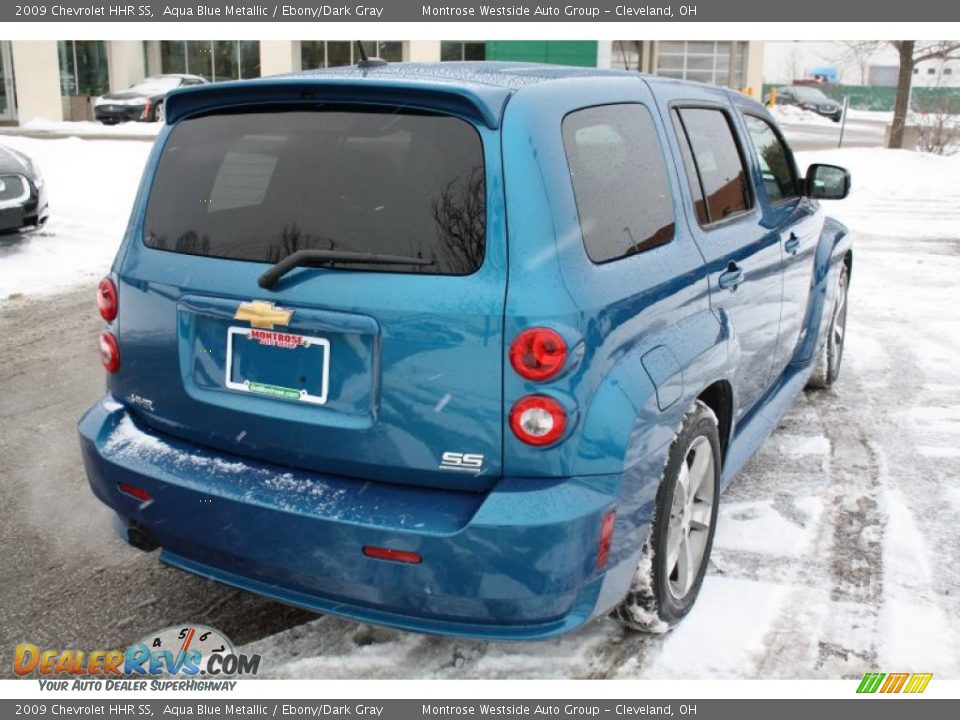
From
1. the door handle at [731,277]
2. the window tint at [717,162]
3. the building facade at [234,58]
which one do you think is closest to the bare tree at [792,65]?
the building facade at [234,58]

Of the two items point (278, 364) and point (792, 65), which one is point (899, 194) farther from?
point (792, 65)

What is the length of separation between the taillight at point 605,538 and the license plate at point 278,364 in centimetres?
87

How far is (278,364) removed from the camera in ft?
9.21

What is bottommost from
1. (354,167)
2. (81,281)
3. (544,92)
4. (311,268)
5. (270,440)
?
(81,281)

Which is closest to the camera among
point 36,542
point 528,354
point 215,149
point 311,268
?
point 528,354

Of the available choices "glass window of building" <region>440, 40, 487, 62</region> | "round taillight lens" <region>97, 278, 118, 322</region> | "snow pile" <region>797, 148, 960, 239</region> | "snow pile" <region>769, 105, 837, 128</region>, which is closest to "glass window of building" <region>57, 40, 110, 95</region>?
"glass window of building" <region>440, 40, 487, 62</region>

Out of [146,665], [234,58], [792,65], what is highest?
[792,65]

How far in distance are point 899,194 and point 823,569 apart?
51.5 ft

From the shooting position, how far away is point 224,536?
2.81 metres

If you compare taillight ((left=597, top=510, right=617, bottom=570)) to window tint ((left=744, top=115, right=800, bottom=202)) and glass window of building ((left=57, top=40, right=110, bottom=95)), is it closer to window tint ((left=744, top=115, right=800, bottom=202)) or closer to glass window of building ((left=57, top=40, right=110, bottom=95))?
window tint ((left=744, top=115, right=800, bottom=202))

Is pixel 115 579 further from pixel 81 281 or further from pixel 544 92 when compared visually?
pixel 81 281

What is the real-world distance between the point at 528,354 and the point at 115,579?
2115mm

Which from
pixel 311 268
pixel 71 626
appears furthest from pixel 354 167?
pixel 71 626

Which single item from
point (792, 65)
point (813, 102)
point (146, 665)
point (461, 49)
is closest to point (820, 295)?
point (146, 665)
